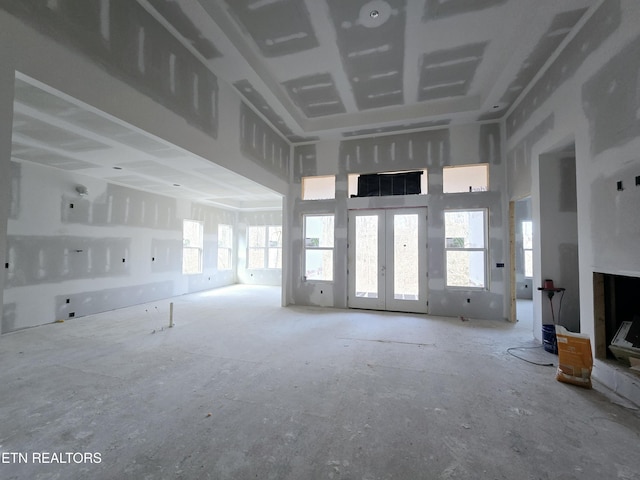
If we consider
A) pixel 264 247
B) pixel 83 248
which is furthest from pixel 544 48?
pixel 264 247

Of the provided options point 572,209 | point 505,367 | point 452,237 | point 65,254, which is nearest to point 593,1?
point 572,209

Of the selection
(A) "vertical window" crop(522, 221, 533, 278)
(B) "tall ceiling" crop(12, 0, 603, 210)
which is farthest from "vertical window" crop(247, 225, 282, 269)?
(A) "vertical window" crop(522, 221, 533, 278)

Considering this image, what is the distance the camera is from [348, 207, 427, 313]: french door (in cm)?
544

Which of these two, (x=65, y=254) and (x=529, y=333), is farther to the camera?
(x=65, y=254)

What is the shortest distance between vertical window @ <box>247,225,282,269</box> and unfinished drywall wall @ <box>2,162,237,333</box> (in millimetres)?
2600

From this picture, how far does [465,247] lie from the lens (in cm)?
525

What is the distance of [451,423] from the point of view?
202 cm

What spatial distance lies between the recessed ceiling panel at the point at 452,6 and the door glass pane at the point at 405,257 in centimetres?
327

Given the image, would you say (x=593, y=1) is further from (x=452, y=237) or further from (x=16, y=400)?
(x=16, y=400)

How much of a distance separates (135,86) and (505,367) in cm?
486

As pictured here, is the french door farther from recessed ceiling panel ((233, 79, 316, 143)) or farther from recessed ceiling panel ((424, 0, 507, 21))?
recessed ceiling panel ((424, 0, 507, 21))

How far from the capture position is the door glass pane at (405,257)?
5.46m

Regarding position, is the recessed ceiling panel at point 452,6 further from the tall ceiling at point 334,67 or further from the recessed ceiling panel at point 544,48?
the recessed ceiling panel at point 544,48

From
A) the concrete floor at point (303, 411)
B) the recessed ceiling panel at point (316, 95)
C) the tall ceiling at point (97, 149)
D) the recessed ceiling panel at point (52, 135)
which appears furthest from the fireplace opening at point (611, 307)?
the recessed ceiling panel at point (52, 135)
